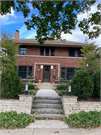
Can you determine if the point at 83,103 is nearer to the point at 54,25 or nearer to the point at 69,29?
the point at 69,29

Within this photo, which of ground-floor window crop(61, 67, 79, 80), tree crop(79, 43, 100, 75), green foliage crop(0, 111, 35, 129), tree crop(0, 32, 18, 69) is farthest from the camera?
ground-floor window crop(61, 67, 79, 80)

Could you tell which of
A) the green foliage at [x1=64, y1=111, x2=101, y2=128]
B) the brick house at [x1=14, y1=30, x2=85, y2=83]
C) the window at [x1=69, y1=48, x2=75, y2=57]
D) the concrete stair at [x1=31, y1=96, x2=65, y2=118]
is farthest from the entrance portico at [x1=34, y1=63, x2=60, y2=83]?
the green foliage at [x1=64, y1=111, x2=101, y2=128]

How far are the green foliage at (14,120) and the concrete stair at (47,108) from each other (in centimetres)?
41

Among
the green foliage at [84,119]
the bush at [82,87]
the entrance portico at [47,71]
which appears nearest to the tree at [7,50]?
the entrance portico at [47,71]

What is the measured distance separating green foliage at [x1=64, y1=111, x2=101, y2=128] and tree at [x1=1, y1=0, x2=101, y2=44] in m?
3.85

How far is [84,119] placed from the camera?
11.8ft

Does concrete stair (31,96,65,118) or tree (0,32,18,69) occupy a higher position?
tree (0,32,18,69)

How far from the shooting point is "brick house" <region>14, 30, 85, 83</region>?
44.2 feet

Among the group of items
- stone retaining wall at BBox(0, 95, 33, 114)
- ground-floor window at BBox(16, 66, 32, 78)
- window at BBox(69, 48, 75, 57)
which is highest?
window at BBox(69, 48, 75, 57)

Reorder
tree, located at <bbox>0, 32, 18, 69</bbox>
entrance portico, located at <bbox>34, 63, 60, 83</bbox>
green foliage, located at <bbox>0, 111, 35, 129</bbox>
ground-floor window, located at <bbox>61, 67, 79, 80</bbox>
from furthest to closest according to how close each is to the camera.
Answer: ground-floor window, located at <bbox>61, 67, 79, 80</bbox>
entrance portico, located at <bbox>34, 63, 60, 83</bbox>
tree, located at <bbox>0, 32, 18, 69</bbox>
green foliage, located at <bbox>0, 111, 35, 129</bbox>

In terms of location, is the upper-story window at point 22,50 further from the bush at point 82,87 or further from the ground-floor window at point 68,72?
the bush at point 82,87

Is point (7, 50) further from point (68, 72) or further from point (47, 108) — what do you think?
point (68, 72)

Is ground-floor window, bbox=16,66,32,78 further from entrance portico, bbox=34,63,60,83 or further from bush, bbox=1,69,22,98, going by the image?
bush, bbox=1,69,22,98

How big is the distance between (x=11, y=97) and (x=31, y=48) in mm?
10334
